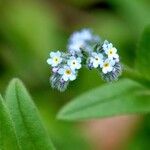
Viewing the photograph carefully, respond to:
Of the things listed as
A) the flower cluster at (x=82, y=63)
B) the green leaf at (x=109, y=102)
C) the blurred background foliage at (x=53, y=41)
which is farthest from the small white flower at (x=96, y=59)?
the blurred background foliage at (x=53, y=41)

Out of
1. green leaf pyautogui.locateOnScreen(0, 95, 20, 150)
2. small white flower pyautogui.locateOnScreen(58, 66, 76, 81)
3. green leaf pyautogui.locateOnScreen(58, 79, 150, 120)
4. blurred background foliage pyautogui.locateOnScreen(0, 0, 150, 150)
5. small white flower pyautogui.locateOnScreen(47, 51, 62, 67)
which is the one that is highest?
blurred background foliage pyautogui.locateOnScreen(0, 0, 150, 150)

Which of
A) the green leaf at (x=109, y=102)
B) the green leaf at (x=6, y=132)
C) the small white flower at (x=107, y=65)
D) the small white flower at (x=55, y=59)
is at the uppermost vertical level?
the green leaf at (x=109, y=102)

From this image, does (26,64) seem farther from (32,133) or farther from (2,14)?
(32,133)

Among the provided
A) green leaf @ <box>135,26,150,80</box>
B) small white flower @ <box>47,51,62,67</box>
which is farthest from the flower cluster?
green leaf @ <box>135,26,150,80</box>

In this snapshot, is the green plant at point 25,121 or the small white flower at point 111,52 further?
the green plant at point 25,121

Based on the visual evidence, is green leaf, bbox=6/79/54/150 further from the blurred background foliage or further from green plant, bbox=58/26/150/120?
the blurred background foliage

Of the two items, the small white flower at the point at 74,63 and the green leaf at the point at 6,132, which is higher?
the small white flower at the point at 74,63

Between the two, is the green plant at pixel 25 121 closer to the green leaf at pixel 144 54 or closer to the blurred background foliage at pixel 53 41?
the green leaf at pixel 144 54
